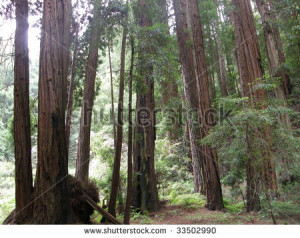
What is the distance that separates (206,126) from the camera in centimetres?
801

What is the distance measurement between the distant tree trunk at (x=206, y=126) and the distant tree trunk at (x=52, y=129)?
13.9 feet

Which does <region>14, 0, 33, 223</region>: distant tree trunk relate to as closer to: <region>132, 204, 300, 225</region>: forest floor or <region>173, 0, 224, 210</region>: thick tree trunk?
<region>132, 204, 300, 225</region>: forest floor

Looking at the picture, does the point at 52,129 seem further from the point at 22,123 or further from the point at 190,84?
the point at 190,84

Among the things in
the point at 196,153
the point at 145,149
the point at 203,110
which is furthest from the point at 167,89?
the point at 196,153

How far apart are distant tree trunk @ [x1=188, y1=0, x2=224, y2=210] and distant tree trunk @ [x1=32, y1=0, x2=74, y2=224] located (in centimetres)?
424

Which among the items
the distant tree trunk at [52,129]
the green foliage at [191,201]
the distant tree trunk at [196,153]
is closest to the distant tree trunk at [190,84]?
the distant tree trunk at [196,153]

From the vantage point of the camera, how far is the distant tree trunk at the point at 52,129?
5.06m

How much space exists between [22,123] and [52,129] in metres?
0.78

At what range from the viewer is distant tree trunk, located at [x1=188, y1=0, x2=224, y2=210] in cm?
795

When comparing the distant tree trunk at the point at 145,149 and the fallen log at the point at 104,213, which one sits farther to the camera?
the distant tree trunk at the point at 145,149

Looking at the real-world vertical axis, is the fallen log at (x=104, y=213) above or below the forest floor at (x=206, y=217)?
above

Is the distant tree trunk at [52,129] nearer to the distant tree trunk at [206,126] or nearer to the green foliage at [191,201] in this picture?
the distant tree trunk at [206,126]

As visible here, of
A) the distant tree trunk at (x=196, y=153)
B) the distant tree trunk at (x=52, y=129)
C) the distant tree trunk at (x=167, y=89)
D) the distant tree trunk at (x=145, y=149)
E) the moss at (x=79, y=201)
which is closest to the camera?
the distant tree trunk at (x=52, y=129)

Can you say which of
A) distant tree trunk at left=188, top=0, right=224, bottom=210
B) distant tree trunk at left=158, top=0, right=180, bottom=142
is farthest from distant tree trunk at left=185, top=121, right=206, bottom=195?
distant tree trunk at left=188, top=0, right=224, bottom=210
